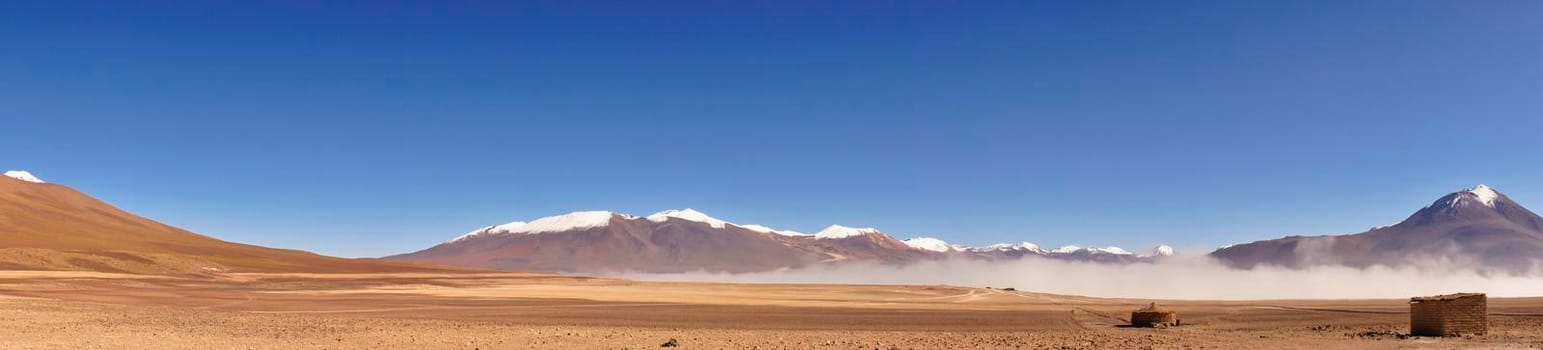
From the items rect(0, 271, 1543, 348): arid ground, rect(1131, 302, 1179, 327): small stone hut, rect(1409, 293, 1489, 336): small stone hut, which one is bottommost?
rect(0, 271, 1543, 348): arid ground

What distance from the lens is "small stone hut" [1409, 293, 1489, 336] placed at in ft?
87.5

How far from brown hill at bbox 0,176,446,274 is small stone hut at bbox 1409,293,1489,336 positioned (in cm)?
10789

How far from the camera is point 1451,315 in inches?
1053

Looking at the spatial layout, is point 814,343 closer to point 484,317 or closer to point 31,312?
point 484,317

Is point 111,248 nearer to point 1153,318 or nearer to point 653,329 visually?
point 653,329

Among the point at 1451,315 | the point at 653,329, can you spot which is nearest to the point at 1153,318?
the point at 1451,315

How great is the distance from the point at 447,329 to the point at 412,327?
55.0 inches

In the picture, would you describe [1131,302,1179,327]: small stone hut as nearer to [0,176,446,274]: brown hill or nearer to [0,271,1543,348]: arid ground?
[0,271,1543,348]: arid ground

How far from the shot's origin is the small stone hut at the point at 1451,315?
87.5 feet

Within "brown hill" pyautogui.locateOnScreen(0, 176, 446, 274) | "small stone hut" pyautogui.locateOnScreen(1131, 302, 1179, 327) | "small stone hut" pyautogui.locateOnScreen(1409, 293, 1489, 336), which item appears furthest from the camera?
"brown hill" pyautogui.locateOnScreen(0, 176, 446, 274)

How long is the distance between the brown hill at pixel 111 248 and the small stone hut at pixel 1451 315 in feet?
354

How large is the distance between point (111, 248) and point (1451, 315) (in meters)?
157

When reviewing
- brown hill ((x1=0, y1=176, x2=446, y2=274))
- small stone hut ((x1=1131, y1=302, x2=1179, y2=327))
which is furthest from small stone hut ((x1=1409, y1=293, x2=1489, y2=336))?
brown hill ((x1=0, y1=176, x2=446, y2=274))

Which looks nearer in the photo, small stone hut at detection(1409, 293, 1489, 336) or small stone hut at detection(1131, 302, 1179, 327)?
small stone hut at detection(1409, 293, 1489, 336)
